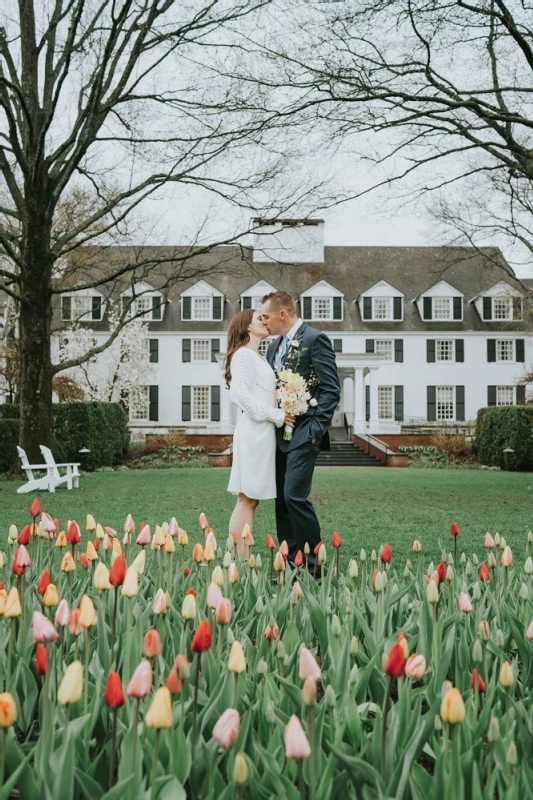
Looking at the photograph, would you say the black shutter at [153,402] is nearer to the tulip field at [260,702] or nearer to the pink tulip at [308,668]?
the tulip field at [260,702]

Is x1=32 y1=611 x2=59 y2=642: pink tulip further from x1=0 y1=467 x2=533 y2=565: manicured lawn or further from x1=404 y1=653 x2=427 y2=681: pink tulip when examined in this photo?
x1=0 y1=467 x2=533 y2=565: manicured lawn

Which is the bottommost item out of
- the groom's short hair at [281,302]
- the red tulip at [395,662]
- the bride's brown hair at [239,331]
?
the red tulip at [395,662]

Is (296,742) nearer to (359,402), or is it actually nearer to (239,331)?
(239,331)

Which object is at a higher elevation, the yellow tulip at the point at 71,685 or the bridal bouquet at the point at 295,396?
the bridal bouquet at the point at 295,396

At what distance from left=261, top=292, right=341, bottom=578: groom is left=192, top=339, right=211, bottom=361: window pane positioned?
115ft

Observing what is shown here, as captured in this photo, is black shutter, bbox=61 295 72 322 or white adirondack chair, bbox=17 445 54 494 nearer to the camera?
white adirondack chair, bbox=17 445 54 494

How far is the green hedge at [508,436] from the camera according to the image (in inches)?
939

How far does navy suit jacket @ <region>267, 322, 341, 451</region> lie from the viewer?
4797 millimetres

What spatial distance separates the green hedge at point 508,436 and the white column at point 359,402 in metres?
7.23

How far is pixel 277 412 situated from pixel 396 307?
120 ft

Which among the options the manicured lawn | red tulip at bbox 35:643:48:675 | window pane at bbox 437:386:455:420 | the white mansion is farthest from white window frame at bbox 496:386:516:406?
red tulip at bbox 35:643:48:675

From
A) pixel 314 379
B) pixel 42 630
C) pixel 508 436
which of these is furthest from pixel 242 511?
pixel 508 436

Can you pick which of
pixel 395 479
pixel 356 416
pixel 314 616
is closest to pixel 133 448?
pixel 356 416

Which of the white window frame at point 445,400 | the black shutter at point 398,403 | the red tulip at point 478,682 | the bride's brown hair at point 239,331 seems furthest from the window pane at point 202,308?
the red tulip at point 478,682
